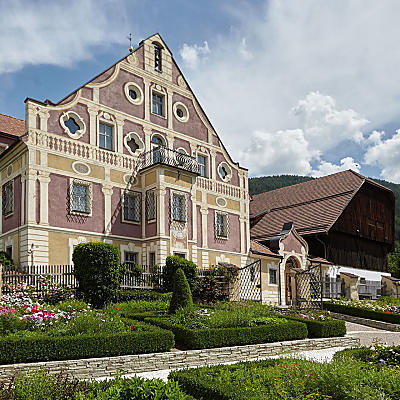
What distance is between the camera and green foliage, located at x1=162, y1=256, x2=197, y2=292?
71.1 feet

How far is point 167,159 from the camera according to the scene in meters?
25.7

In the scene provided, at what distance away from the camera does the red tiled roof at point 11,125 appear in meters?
26.2

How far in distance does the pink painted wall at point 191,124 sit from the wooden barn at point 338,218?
382 inches

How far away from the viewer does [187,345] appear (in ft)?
40.5

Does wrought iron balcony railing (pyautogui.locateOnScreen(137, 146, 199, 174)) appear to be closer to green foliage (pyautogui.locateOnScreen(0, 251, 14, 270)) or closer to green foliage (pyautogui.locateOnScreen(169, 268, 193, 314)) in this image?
green foliage (pyautogui.locateOnScreen(0, 251, 14, 270))

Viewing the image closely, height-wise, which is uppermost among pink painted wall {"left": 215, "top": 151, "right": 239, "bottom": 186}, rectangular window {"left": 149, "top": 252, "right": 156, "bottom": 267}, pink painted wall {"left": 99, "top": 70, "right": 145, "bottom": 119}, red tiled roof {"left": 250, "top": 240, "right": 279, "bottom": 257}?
pink painted wall {"left": 99, "top": 70, "right": 145, "bottom": 119}

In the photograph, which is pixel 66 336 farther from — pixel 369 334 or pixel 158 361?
pixel 369 334

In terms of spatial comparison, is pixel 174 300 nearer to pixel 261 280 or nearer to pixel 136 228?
pixel 136 228

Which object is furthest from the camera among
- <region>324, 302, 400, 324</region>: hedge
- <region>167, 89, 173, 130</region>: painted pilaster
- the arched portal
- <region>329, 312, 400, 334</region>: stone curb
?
the arched portal

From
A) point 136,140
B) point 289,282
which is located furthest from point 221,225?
point 136,140

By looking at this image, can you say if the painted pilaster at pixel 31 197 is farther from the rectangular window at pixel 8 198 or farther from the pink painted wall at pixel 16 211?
the rectangular window at pixel 8 198

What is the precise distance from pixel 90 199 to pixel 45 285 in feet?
20.1

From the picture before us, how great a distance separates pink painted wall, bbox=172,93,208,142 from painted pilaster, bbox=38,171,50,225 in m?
9.12

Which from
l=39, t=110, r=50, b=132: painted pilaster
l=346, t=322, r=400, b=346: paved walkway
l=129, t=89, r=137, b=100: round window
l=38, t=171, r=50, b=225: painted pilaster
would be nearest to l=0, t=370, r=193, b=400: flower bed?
l=346, t=322, r=400, b=346: paved walkway
